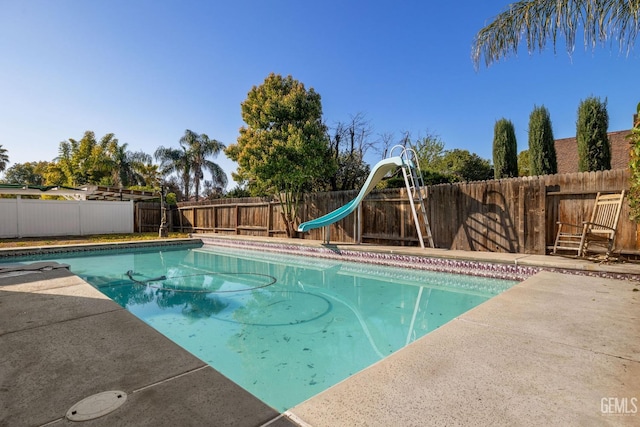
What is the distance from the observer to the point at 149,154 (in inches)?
976

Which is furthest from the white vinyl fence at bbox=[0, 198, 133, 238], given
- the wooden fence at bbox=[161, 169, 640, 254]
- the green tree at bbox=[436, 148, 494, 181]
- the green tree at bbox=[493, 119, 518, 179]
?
the green tree at bbox=[436, 148, 494, 181]

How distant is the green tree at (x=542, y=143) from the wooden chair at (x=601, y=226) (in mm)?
5411

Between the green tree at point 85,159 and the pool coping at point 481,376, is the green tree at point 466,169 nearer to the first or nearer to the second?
the pool coping at point 481,376

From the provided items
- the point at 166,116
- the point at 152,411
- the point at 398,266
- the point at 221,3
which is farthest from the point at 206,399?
the point at 166,116

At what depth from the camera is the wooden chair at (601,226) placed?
16.0 ft

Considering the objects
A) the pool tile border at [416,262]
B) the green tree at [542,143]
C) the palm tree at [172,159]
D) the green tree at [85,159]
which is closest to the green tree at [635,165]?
the pool tile border at [416,262]

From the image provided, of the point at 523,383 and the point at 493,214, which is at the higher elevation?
the point at 493,214

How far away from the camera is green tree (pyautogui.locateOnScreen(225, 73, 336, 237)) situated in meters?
9.59

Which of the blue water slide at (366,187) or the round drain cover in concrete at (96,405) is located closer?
the round drain cover in concrete at (96,405)

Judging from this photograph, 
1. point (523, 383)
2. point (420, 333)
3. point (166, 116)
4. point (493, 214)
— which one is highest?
point (166, 116)

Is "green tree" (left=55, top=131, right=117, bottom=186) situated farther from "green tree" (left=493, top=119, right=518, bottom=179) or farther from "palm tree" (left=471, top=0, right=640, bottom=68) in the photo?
"palm tree" (left=471, top=0, right=640, bottom=68)

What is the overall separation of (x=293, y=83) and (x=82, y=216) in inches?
440

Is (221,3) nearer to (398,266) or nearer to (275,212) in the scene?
(275,212)

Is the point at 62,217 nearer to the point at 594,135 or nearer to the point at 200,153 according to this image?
the point at 200,153
